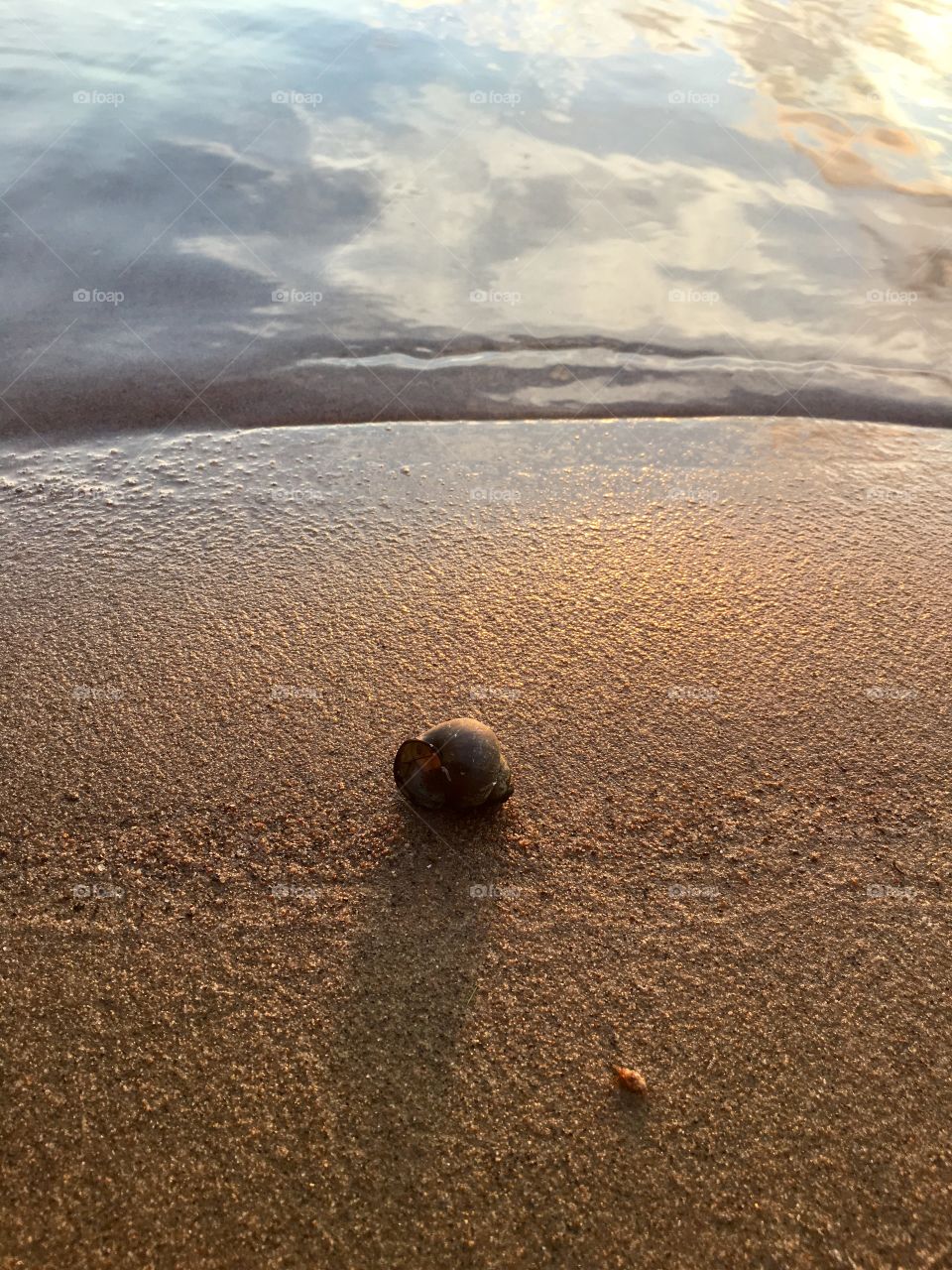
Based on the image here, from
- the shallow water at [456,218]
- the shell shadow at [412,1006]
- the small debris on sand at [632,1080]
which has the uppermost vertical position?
the shallow water at [456,218]

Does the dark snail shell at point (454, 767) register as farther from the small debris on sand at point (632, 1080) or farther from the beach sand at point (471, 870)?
the small debris on sand at point (632, 1080)

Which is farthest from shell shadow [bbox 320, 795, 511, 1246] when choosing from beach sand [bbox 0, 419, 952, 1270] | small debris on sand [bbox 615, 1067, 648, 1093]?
small debris on sand [bbox 615, 1067, 648, 1093]

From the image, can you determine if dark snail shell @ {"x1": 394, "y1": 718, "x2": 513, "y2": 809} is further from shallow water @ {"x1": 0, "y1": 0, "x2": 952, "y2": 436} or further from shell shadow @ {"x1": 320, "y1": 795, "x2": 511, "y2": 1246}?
shallow water @ {"x1": 0, "y1": 0, "x2": 952, "y2": 436}

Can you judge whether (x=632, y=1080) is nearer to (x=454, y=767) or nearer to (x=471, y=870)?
(x=471, y=870)

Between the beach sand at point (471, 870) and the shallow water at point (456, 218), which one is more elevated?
the shallow water at point (456, 218)

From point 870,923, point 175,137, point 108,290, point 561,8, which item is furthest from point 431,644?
point 561,8

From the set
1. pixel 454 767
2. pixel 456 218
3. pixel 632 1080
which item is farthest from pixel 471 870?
pixel 456 218

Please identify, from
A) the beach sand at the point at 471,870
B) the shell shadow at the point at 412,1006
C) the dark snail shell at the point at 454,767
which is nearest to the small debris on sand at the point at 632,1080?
the beach sand at the point at 471,870
